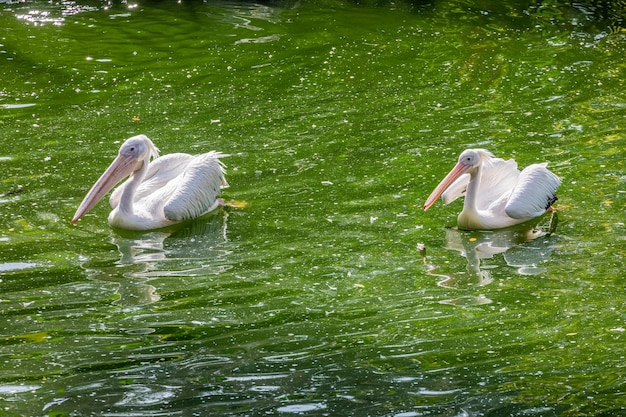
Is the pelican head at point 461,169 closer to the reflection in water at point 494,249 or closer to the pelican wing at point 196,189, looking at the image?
the reflection in water at point 494,249

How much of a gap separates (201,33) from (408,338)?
7111mm

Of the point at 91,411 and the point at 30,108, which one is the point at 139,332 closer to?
the point at 91,411

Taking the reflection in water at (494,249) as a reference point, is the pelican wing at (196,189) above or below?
above

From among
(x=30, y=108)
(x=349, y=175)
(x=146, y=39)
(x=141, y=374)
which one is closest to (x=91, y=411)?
(x=141, y=374)

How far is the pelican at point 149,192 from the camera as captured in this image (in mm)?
6219

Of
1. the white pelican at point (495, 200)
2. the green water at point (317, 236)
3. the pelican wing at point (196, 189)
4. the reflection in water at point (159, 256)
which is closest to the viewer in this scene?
the green water at point (317, 236)

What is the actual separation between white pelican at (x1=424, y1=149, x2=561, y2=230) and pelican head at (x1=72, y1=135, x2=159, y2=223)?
6.14 ft

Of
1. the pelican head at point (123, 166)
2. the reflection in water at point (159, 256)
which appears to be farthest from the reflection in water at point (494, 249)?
the pelican head at point (123, 166)

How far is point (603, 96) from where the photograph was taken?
8.61 m

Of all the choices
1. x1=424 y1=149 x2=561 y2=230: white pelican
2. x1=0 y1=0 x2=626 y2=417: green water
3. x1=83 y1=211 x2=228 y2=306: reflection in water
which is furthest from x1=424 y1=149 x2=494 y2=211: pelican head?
x1=83 y1=211 x2=228 y2=306: reflection in water

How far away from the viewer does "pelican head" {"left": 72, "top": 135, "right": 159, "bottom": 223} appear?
6234mm

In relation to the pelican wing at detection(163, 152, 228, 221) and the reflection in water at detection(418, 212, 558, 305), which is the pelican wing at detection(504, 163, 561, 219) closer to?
the reflection in water at detection(418, 212, 558, 305)

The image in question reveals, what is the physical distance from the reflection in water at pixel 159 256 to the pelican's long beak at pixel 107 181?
0.25 metres

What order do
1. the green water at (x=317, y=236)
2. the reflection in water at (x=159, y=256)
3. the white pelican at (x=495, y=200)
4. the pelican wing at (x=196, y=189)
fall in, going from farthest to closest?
the pelican wing at (x=196, y=189)
the white pelican at (x=495, y=200)
the reflection in water at (x=159, y=256)
the green water at (x=317, y=236)
